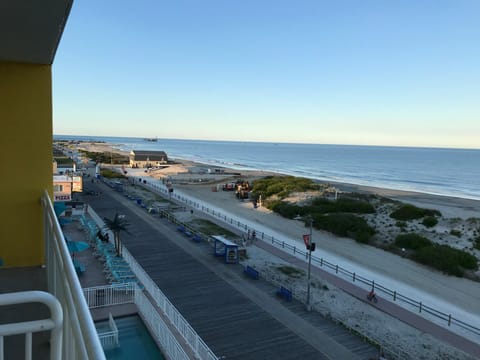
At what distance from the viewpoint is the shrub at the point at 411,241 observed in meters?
24.3

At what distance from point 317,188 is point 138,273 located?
37210 mm

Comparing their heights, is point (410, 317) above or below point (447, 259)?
below

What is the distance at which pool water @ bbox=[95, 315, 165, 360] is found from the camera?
9.52m

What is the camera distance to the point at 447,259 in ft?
69.8

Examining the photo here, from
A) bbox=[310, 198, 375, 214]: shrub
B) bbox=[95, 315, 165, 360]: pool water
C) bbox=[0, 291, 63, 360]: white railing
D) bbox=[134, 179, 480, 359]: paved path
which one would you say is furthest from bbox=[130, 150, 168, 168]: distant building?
bbox=[0, 291, 63, 360]: white railing

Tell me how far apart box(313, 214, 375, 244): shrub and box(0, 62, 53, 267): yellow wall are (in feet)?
82.1

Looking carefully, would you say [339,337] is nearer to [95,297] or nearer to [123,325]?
[123,325]

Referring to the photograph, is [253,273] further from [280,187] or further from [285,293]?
[280,187]

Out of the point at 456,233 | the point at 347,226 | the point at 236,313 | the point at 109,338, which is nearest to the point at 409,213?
the point at 456,233

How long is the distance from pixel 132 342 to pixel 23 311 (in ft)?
25.7

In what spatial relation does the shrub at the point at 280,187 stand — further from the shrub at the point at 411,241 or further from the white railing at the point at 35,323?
the white railing at the point at 35,323

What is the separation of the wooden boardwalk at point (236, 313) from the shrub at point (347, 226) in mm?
11645

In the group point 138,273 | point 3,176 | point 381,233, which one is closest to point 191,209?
point 381,233

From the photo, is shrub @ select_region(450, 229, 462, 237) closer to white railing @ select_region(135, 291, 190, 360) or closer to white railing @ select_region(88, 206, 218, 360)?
white railing @ select_region(88, 206, 218, 360)
